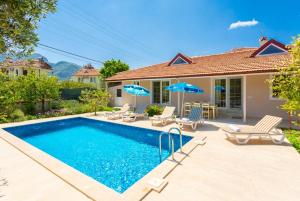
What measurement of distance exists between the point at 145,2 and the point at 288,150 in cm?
1641

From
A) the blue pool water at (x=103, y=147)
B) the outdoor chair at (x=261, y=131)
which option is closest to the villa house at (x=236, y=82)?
the outdoor chair at (x=261, y=131)

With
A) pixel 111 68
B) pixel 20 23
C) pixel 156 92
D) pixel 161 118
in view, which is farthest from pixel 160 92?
pixel 111 68

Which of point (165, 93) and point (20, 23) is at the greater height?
point (20, 23)

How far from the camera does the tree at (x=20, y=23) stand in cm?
339

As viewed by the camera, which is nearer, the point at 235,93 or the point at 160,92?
the point at 235,93

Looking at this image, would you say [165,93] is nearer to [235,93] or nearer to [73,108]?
[235,93]

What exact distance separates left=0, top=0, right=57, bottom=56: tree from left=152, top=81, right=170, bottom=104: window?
1537cm

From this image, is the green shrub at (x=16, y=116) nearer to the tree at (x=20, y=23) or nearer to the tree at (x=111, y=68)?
the tree at (x=20, y=23)

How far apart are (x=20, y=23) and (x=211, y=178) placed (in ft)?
19.8

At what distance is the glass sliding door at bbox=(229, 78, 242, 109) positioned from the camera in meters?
15.4

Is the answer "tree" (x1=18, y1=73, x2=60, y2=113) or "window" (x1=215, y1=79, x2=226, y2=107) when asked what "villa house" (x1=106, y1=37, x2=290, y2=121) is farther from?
"tree" (x1=18, y1=73, x2=60, y2=113)

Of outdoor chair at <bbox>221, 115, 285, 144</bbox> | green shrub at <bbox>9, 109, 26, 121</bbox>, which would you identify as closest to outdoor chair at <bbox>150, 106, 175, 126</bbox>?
outdoor chair at <bbox>221, 115, 285, 144</bbox>

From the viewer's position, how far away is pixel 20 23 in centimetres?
366

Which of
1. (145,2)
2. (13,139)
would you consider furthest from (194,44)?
(13,139)
